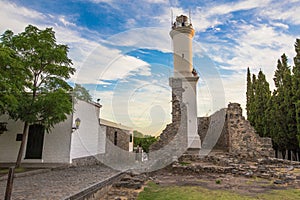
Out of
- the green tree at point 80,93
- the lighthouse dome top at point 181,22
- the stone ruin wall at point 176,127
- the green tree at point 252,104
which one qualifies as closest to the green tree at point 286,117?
the green tree at point 252,104

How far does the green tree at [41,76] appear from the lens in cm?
739

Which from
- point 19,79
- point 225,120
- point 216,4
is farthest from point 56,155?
point 225,120

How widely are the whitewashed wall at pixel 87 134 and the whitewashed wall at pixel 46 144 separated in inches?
14.4

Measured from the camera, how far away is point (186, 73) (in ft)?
41.8

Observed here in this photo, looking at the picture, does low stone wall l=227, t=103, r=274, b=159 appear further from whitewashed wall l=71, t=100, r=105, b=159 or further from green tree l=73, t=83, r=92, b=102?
green tree l=73, t=83, r=92, b=102

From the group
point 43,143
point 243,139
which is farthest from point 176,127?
point 43,143

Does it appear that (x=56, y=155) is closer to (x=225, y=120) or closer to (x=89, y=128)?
(x=89, y=128)

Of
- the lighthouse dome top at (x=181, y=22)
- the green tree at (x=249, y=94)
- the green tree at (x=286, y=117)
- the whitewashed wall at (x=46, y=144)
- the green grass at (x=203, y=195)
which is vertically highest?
the lighthouse dome top at (x=181, y=22)

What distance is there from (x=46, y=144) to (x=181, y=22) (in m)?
11.5

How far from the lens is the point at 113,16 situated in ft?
32.4

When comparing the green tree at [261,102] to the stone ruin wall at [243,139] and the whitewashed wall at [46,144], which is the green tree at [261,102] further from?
the whitewashed wall at [46,144]

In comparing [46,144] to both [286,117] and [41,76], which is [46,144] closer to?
[41,76]

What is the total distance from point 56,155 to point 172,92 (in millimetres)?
7198

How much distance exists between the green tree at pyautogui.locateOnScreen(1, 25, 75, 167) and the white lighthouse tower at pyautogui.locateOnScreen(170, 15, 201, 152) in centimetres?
654
